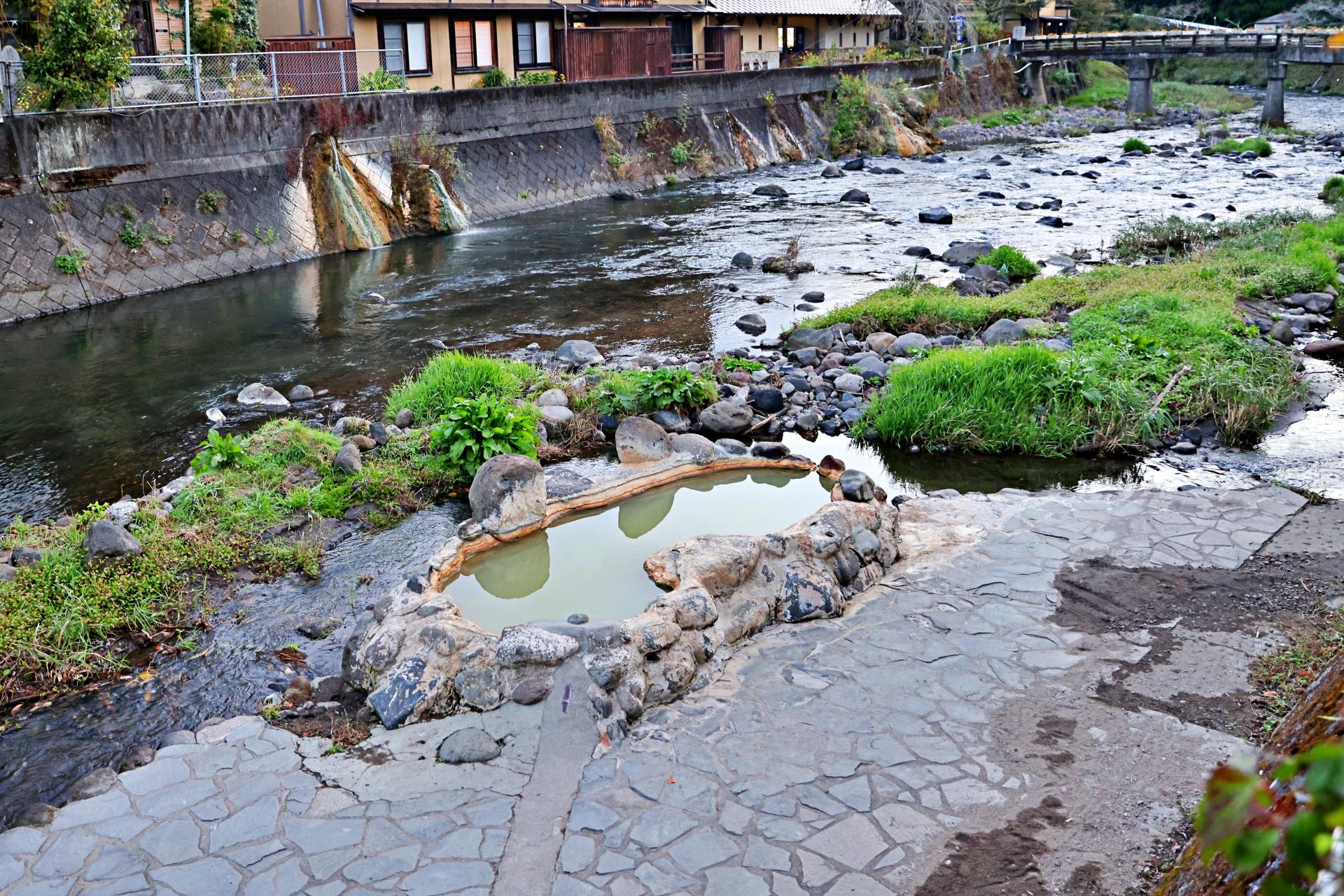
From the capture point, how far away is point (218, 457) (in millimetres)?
10984

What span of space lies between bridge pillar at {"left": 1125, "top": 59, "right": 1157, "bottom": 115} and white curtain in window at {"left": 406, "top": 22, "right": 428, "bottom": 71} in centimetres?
3659

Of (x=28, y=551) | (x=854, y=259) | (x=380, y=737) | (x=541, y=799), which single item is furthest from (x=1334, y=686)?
(x=854, y=259)

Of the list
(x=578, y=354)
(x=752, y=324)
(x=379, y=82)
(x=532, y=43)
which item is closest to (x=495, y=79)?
(x=532, y=43)

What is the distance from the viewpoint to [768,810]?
5.60 metres

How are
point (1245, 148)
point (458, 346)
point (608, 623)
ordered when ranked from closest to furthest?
point (608, 623) < point (458, 346) < point (1245, 148)

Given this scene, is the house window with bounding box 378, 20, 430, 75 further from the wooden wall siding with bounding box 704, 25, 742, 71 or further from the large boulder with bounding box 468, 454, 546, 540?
the large boulder with bounding box 468, 454, 546, 540

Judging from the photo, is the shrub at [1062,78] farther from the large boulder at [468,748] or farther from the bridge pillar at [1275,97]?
the large boulder at [468,748]

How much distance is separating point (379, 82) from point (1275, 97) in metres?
38.9

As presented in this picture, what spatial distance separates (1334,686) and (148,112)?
839 inches

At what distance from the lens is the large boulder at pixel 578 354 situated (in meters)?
15.3

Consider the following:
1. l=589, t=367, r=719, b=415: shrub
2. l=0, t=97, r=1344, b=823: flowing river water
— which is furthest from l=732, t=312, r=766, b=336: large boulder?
l=589, t=367, r=719, b=415: shrub

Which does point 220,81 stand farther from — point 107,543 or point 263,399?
point 107,543

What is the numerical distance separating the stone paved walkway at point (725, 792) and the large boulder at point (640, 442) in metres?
4.05

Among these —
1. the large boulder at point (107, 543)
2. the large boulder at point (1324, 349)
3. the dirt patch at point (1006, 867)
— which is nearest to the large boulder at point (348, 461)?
the large boulder at point (107, 543)
